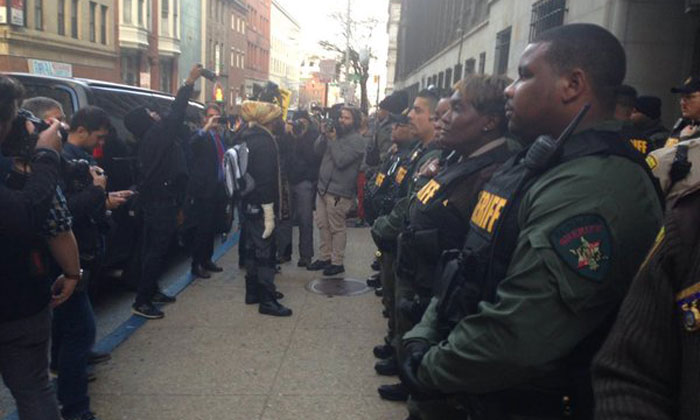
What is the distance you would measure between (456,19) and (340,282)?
14770 millimetres

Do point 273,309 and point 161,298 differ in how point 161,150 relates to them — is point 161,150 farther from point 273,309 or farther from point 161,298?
point 273,309

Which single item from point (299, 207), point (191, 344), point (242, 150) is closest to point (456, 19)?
point (299, 207)

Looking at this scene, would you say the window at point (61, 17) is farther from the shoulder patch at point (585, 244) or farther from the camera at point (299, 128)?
the shoulder patch at point (585, 244)

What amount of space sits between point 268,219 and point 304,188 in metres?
2.05

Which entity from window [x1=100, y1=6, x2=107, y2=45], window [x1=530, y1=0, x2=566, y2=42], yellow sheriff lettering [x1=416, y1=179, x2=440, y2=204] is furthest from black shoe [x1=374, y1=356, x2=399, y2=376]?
window [x1=100, y1=6, x2=107, y2=45]

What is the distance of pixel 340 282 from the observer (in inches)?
263

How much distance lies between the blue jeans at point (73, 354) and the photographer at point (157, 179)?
1.78 metres

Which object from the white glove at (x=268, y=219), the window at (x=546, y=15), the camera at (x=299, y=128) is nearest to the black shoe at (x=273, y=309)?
the white glove at (x=268, y=219)

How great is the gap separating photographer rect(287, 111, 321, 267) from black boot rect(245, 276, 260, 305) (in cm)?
158

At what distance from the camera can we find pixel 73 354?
3.31 m

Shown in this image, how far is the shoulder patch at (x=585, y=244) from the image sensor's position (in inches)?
59.2

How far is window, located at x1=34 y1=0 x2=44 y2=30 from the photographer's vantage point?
24.5 metres

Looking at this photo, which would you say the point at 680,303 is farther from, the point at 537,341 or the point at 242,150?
the point at 242,150

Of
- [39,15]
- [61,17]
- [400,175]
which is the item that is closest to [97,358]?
[400,175]
